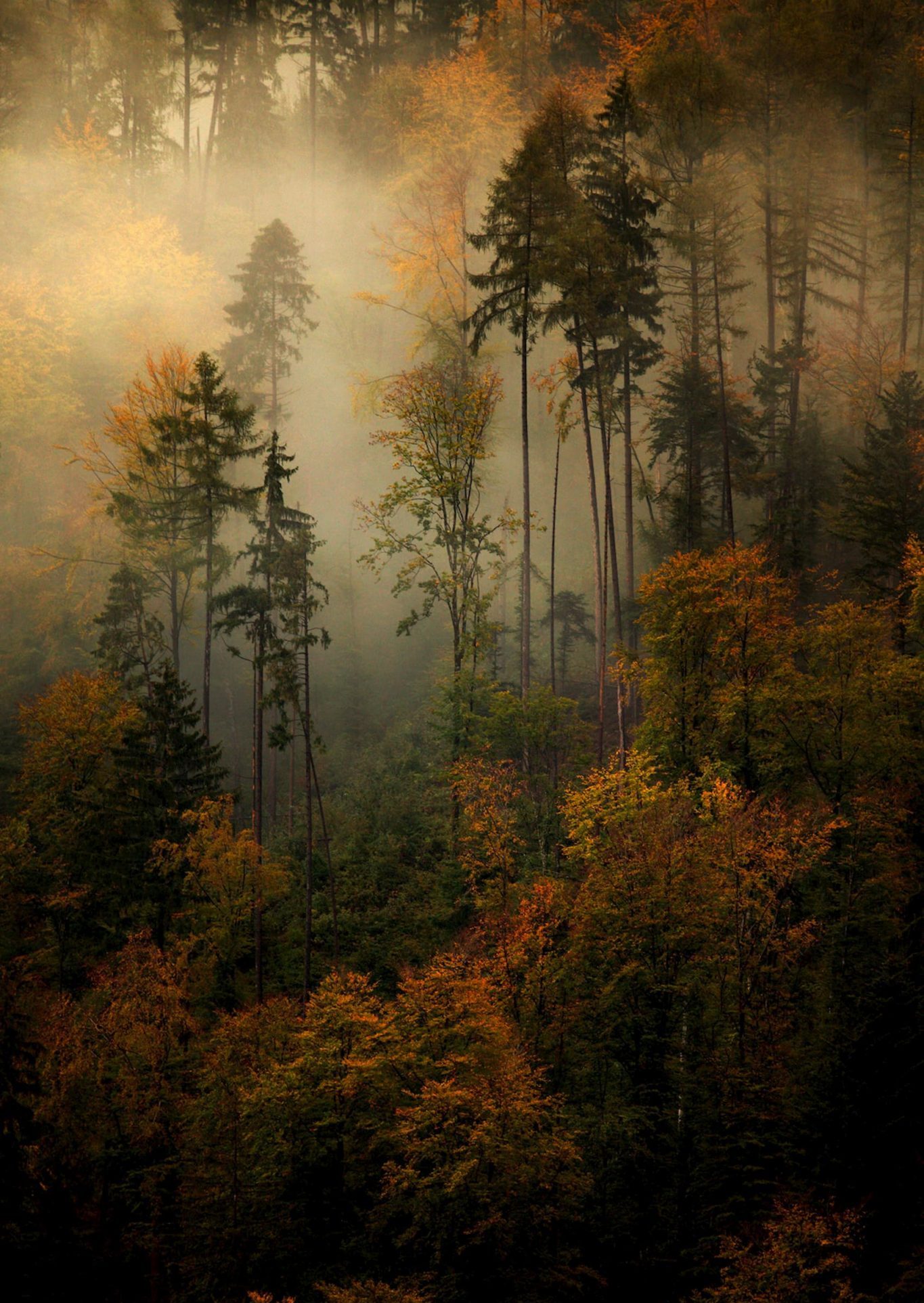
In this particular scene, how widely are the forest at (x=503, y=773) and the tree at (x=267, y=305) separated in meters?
0.20

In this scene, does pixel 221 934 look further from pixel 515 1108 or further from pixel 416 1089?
pixel 515 1108

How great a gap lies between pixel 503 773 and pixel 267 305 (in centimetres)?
2755

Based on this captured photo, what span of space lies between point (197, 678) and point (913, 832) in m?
35.6

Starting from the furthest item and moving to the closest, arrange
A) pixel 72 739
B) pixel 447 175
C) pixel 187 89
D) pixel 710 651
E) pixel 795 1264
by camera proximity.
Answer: pixel 187 89 → pixel 447 175 → pixel 72 739 → pixel 710 651 → pixel 795 1264

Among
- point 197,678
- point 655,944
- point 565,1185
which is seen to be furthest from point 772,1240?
point 197,678

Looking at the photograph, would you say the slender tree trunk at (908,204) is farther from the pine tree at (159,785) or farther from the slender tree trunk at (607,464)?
the pine tree at (159,785)

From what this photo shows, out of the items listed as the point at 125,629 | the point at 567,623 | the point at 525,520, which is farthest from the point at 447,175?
the point at 125,629

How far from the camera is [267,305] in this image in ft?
125

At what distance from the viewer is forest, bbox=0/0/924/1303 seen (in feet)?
50.4

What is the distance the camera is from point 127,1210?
20.0 metres

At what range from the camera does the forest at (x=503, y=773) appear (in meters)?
15.4

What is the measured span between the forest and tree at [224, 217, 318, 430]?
0.67ft

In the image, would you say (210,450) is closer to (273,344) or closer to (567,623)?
(273,344)

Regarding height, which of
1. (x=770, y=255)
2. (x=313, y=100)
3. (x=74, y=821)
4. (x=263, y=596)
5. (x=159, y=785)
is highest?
(x=313, y=100)
